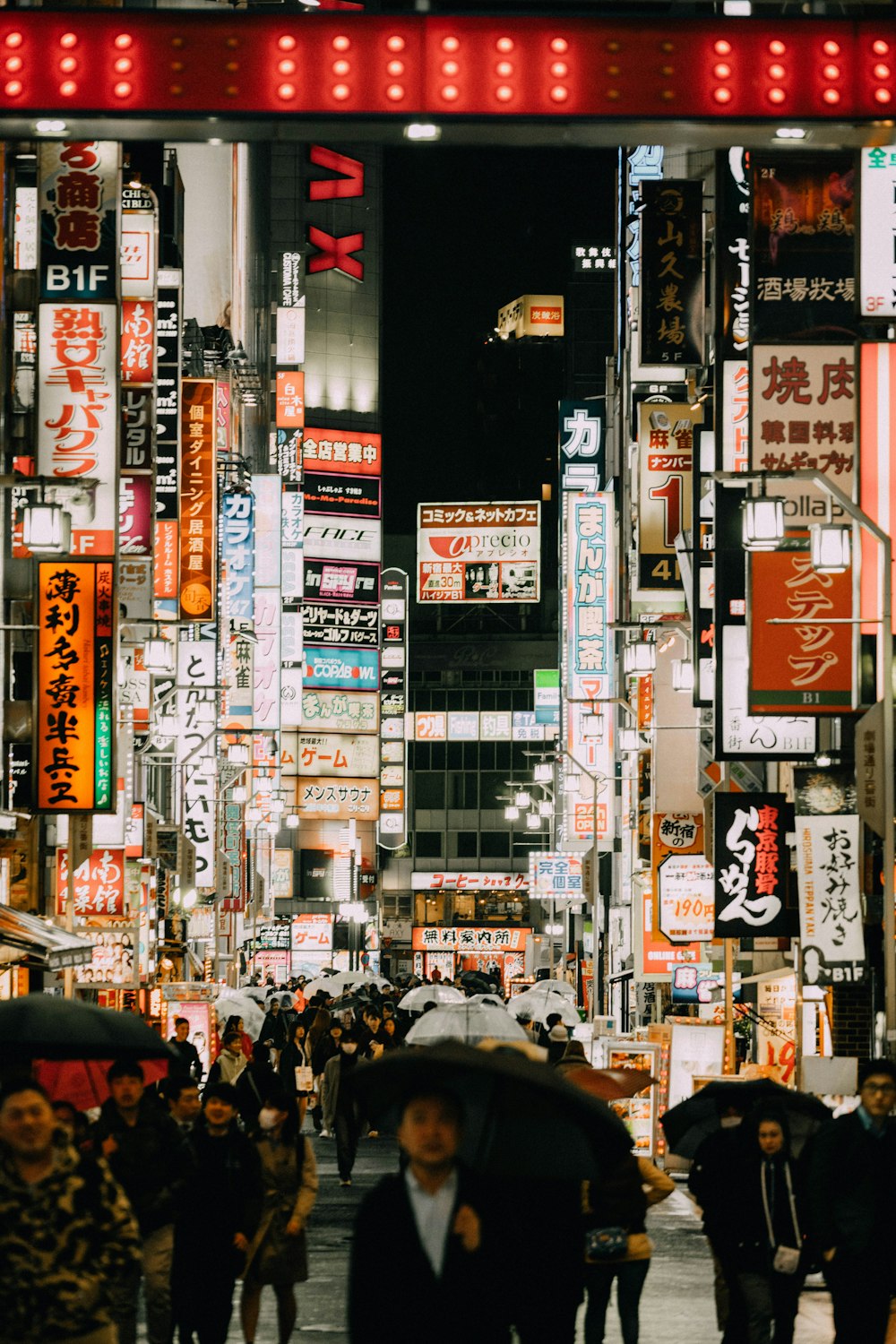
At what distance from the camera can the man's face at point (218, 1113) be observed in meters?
10.9

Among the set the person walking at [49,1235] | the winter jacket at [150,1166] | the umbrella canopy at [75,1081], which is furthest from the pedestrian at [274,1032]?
the person walking at [49,1235]

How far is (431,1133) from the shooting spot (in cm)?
564

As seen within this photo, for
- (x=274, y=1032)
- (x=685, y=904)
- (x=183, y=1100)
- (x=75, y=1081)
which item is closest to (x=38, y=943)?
(x=75, y=1081)

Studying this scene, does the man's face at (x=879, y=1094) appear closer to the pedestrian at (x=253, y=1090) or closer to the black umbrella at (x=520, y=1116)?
the black umbrella at (x=520, y=1116)

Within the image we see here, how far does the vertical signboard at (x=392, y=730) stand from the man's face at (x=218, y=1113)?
73.2m

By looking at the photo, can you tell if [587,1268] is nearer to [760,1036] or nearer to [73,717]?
[73,717]

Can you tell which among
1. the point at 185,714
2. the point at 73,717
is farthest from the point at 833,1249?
the point at 185,714

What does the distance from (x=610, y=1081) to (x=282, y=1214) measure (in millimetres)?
2053

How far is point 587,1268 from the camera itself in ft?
37.0

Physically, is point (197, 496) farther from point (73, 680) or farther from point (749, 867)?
point (749, 867)

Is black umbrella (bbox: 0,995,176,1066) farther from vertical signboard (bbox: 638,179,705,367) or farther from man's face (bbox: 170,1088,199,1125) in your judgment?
vertical signboard (bbox: 638,179,705,367)

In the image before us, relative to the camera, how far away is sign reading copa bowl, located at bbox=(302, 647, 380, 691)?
268 feet

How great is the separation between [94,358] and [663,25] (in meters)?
17.8

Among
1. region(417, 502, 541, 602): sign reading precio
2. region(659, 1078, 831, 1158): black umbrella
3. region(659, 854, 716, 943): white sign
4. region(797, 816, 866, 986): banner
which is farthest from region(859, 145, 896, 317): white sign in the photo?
region(417, 502, 541, 602): sign reading precio
